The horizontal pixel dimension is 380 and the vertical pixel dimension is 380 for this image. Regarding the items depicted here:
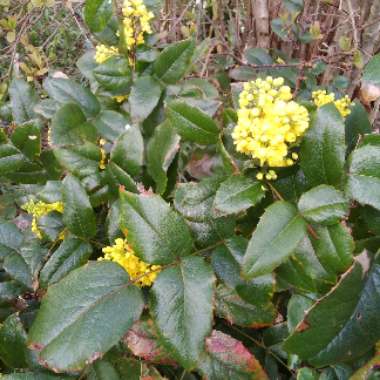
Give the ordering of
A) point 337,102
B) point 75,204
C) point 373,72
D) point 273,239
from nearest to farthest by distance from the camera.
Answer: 1. point 273,239
2. point 373,72
3. point 75,204
4. point 337,102

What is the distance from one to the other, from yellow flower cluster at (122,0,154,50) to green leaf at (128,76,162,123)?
11 cm

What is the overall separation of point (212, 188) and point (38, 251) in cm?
49

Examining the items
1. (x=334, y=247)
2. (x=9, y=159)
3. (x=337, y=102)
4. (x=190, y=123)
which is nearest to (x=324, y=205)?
(x=334, y=247)

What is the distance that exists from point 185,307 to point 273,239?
0.62ft

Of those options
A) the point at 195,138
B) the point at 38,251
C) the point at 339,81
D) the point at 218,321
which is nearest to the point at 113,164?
the point at 195,138

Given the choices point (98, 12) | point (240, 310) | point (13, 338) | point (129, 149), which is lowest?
point (13, 338)

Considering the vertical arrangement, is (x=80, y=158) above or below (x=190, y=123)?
below

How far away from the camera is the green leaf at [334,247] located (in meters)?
0.78

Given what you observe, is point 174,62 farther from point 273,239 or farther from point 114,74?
point 273,239

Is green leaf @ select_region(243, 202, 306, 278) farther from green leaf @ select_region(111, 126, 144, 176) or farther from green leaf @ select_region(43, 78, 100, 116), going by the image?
green leaf @ select_region(43, 78, 100, 116)

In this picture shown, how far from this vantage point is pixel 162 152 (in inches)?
40.2

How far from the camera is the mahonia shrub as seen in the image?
2.59ft

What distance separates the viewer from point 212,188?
0.91 metres

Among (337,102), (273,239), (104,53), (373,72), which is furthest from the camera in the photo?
(104,53)
